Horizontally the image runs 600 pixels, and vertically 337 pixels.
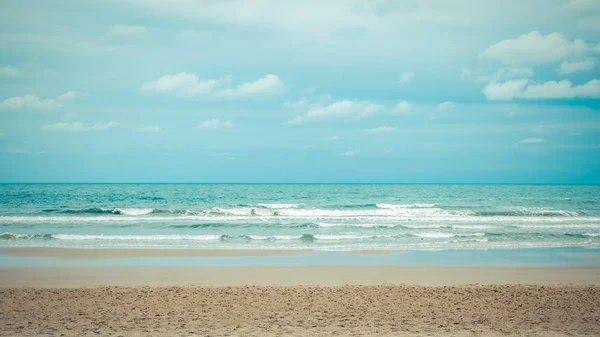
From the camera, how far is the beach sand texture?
7.21m

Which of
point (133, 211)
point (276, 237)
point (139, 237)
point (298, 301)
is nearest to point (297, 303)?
point (298, 301)

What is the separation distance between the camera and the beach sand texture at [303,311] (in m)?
7.21

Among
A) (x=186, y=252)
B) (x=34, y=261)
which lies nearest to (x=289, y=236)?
(x=186, y=252)

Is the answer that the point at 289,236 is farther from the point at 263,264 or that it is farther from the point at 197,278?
the point at 197,278

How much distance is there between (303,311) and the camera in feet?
27.1

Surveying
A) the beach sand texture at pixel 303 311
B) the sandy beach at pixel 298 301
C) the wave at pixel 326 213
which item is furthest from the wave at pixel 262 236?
the wave at pixel 326 213

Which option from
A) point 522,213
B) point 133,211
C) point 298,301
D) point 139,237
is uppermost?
point 522,213

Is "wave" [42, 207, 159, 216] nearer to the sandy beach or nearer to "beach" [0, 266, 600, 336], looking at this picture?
the sandy beach

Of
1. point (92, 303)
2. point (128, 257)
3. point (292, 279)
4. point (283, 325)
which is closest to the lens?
point (283, 325)

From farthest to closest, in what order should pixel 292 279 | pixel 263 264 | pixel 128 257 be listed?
pixel 128 257 < pixel 263 264 < pixel 292 279

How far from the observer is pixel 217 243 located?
18.4 meters

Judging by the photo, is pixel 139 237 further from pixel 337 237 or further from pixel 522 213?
pixel 522 213

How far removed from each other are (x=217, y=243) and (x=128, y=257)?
433 cm

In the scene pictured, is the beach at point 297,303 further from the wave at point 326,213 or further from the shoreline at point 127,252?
the wave at point 326,213
